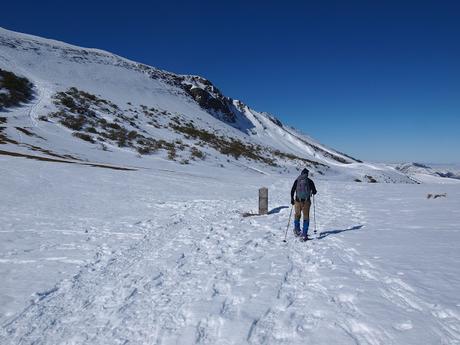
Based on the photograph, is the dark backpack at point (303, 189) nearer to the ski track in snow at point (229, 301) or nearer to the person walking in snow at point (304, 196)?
the person walking in snow at point (304, 196)

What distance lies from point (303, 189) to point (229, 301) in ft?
17.6

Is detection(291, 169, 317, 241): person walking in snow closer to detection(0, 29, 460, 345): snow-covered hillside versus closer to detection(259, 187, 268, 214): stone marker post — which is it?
detection(0, 29, 460, 345): snow-covered hillside

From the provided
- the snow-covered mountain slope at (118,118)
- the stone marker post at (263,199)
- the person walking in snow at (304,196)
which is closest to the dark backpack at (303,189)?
the person walking in snow at (304,196)

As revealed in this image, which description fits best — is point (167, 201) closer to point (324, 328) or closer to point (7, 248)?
point (7, 248)

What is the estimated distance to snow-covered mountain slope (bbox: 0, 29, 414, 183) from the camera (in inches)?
1515

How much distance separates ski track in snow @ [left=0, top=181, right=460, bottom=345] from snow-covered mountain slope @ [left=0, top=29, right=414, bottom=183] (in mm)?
25732

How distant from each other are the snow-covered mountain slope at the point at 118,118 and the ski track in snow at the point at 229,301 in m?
25.7

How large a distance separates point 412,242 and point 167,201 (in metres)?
11.4

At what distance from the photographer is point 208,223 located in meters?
12.8

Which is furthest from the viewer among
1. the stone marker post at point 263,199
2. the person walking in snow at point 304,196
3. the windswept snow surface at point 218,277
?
the stone marker post at point 263,199

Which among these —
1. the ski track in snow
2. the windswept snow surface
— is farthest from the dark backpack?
the ski track in snow

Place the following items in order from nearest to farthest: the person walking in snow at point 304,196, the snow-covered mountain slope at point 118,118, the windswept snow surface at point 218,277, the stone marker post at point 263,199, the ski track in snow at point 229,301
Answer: the ski track in snow at point 229,301, the windswept snow surface at point 218,277, the person walking in snow at point 304,196, the stone marker post at point 263,199, the snow-covered mountain slope at point 118,118

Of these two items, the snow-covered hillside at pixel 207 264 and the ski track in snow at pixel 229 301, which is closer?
the ski track in snow at pixel 229 301

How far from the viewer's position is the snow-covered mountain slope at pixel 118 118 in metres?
38.5
